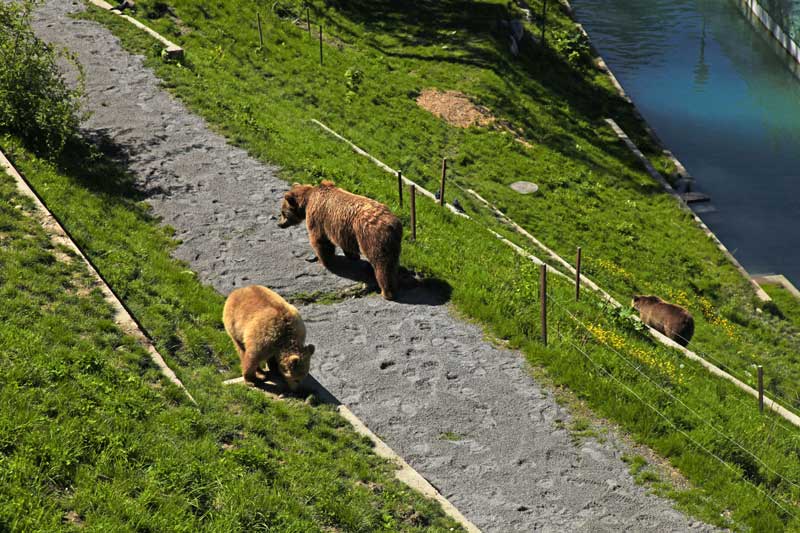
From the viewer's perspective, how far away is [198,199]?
69.5ft

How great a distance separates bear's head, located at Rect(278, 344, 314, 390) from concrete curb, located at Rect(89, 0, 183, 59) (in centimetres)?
1887

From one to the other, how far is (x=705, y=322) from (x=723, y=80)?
3006 cm

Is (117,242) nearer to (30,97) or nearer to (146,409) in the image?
(30,97)

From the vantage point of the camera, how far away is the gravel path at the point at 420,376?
12734 mm

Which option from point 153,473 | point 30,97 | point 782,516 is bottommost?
point 782,516

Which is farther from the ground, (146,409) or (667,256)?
(146,409)

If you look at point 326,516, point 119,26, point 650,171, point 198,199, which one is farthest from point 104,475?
point 650,171

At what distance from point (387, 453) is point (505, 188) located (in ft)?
60.8

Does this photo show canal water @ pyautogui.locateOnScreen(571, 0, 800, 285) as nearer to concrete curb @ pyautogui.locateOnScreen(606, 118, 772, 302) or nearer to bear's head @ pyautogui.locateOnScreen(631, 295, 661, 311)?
concrete curb @ pyautogui.locateOnScreen(606, 118, 772, 302)

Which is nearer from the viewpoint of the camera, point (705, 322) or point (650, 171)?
point (705, 322)

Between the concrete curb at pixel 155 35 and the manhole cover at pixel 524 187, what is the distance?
11.8 meters

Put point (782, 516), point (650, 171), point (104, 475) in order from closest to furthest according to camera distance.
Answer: point (104, 475) → point (782, 516) → point (650, 171)

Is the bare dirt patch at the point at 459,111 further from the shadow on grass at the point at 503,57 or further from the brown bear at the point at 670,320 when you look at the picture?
the brown bear at the point at 670,320

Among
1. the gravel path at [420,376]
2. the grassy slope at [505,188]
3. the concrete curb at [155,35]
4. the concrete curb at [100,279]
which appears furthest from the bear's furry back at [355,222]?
the concrete curb at [155,35]
